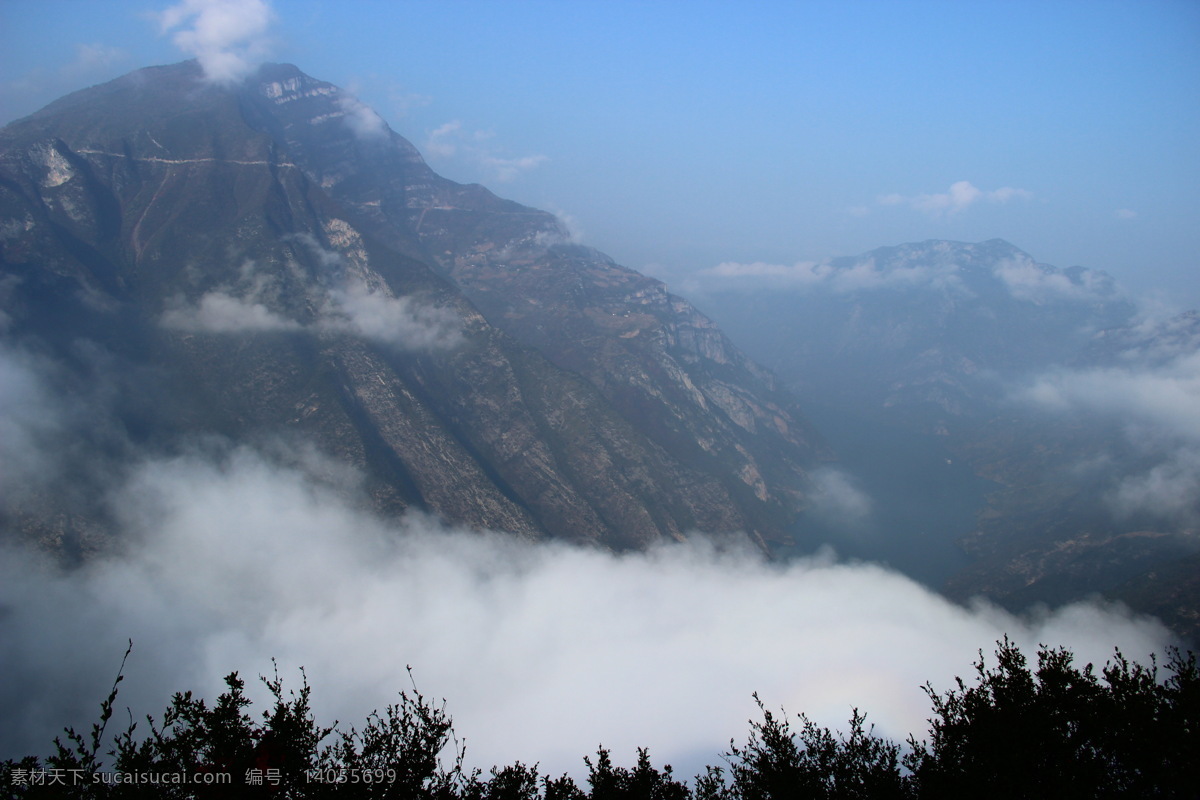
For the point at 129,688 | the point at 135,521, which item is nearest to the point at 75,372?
the point at 135,521

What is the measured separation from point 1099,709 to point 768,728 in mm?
21485

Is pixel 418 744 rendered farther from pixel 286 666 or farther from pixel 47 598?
pixel 286 666

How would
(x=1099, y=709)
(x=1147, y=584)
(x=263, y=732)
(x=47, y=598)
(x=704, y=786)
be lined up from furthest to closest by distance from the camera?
(x=1147, y=584)
(x=47, y=598)
(x=704, y=786)
(x=1099, y=709)
(x=263, y=732)

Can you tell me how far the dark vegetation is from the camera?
32.3 metres

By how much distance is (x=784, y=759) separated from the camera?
43062 mm

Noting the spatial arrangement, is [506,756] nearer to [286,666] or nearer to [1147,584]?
[286,666]

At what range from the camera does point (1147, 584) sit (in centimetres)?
19538

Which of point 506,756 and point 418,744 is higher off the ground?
point 418,744

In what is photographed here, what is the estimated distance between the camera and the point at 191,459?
188 meters

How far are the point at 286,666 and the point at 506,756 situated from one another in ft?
229

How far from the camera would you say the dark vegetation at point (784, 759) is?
32.3 meters

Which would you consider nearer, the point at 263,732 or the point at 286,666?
the point at 263,732

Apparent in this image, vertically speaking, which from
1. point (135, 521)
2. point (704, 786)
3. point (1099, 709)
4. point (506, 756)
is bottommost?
point (506, 756)

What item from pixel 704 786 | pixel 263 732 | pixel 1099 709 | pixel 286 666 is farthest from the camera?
pixel 286 666
